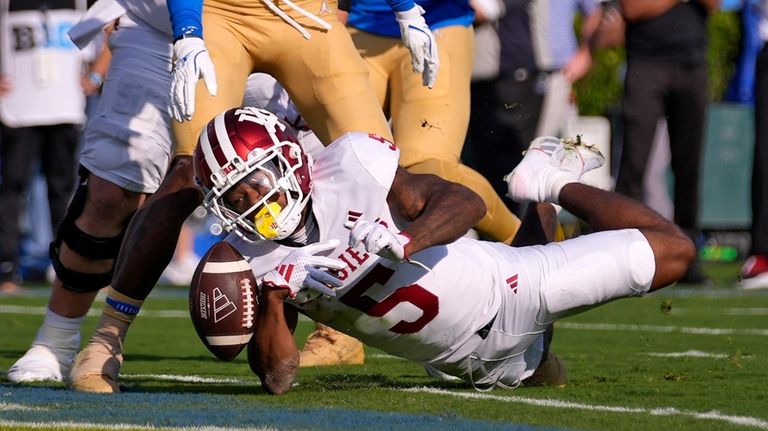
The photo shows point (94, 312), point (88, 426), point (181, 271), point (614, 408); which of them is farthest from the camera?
point (181, 271)

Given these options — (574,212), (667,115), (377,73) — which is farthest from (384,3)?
(667,115)

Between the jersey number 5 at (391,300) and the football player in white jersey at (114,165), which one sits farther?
the football player in white jersey at (114,165)

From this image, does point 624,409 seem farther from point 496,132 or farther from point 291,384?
point 496,132

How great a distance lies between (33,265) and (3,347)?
509cm

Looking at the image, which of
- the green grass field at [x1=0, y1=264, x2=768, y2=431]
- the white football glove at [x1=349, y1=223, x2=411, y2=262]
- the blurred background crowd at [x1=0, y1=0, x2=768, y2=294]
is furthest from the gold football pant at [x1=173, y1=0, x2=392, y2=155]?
the blurred background crowd at [x1=0, y1=0, x2=768, y2=294]

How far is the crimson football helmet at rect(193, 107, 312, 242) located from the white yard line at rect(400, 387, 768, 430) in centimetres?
77

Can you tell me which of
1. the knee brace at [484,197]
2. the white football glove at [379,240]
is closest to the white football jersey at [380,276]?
the white football glove at [379,240]

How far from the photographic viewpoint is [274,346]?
432cm

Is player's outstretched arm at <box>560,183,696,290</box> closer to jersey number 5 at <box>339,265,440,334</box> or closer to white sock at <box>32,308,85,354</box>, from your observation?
jersey number 5 at <box>339,265,440,334</box>

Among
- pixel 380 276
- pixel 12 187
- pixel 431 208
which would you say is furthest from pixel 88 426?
pixel 12 187

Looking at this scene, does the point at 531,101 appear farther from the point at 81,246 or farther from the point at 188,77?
the point at 188,77

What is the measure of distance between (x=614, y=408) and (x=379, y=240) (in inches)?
32.5

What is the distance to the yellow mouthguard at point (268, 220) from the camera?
4.18m

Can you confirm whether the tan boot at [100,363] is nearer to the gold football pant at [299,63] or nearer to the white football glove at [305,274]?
the gold football pant at [299,63]
